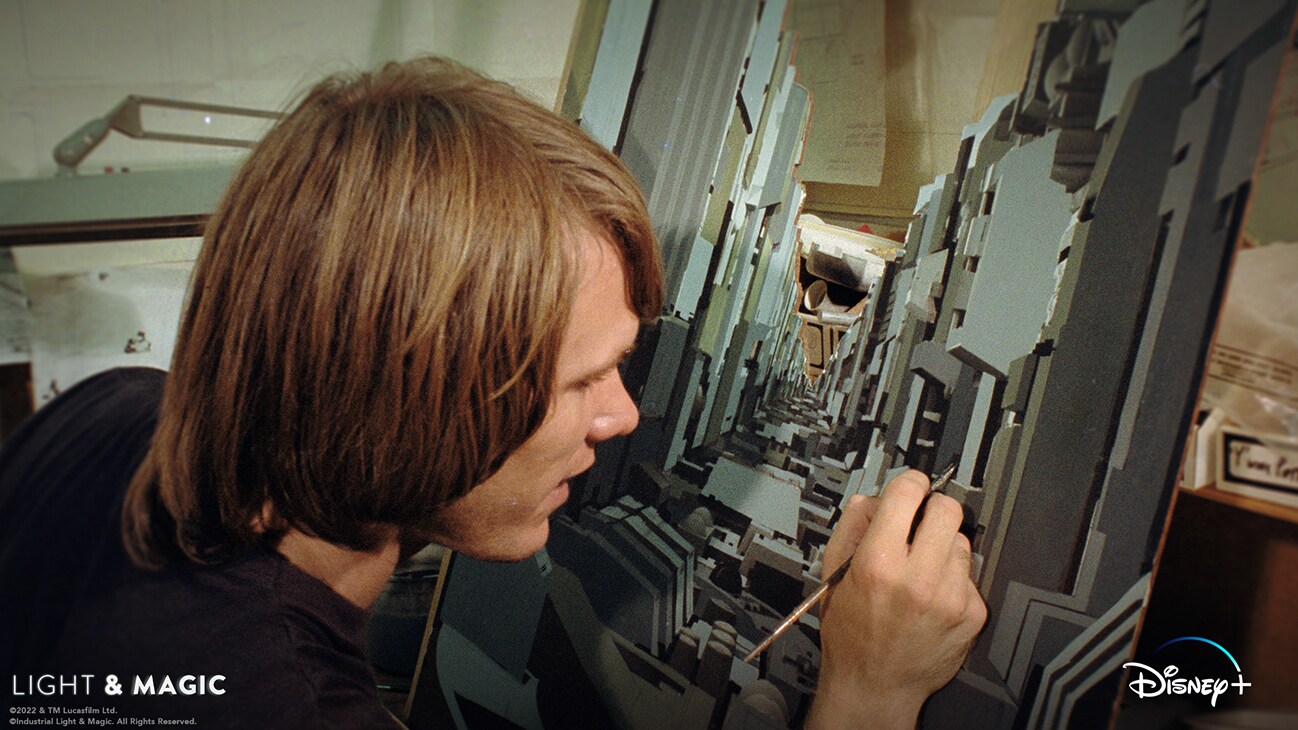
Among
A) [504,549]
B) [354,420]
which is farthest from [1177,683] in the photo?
[354,420]

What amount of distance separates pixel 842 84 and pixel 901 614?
672 mm

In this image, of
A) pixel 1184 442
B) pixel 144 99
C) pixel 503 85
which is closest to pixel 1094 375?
pixel 1184 442

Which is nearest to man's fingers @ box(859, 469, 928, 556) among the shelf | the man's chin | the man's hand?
the man's hand

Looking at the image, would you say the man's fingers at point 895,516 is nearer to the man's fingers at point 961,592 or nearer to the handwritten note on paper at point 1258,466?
the man's fingers at point 961,592

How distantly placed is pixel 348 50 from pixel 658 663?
126 cm

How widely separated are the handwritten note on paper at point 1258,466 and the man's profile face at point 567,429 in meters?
0.68

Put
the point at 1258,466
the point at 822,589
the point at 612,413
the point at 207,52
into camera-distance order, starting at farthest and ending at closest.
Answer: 1. the point at 207,52
2. the point at 612,413
3. the point at 822,589
4. the point at 1258,466

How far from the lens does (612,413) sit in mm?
766

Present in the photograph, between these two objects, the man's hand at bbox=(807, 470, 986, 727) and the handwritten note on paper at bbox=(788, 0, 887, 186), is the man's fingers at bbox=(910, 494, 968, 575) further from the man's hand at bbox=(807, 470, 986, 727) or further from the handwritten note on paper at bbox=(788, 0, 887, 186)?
the handwritten note on paper at bbox=(788, 0, 887, 186)

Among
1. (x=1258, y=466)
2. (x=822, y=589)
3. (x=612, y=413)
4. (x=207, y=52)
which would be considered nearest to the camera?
(x=1258, y=466)

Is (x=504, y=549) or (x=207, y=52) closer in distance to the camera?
(x=504, y=549)

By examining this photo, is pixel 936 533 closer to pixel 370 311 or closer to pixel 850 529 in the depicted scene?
pixel 850 529

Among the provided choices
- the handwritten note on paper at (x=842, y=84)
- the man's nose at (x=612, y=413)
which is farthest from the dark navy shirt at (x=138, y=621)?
the handwritten note on paper at (x=842, y=84)

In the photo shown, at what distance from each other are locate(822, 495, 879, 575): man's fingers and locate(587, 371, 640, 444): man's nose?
34cm
